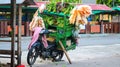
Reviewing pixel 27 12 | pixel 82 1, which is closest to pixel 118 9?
pixel 82 1

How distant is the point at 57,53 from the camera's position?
14789 millimetres

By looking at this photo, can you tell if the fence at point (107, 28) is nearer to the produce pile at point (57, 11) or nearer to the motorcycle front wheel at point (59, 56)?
the produce pile at point (57, 11)

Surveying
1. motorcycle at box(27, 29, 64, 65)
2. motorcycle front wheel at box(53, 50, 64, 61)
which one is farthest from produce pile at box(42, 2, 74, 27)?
motorcycle front wheel at box(53, 50, 64, 61)

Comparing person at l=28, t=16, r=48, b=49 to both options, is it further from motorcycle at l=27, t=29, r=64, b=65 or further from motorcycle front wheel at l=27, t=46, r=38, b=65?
motorcycle front wheel at l=27, t=46, r=38, b=65

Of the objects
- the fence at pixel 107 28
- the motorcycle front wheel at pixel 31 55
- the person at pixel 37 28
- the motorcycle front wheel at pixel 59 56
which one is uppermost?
the person at pixel 37 28

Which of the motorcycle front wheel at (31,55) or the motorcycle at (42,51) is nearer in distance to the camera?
the motorcycle front wheel at (31,55)

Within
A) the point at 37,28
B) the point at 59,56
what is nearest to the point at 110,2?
the point at 59,56

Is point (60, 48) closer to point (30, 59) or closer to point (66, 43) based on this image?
point (66, 43)

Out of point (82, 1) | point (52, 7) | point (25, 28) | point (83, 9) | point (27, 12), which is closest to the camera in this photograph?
point (83, 9)

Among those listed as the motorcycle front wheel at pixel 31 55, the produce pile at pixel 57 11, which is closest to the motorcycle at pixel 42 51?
the motorcycle front wheel at pixel 31 55

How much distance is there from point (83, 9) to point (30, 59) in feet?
9.16

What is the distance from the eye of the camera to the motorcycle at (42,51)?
13.1m

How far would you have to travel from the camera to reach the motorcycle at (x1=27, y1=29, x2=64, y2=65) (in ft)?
43.1

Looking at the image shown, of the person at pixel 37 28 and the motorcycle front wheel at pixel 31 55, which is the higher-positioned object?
the person at pixel 37 28
